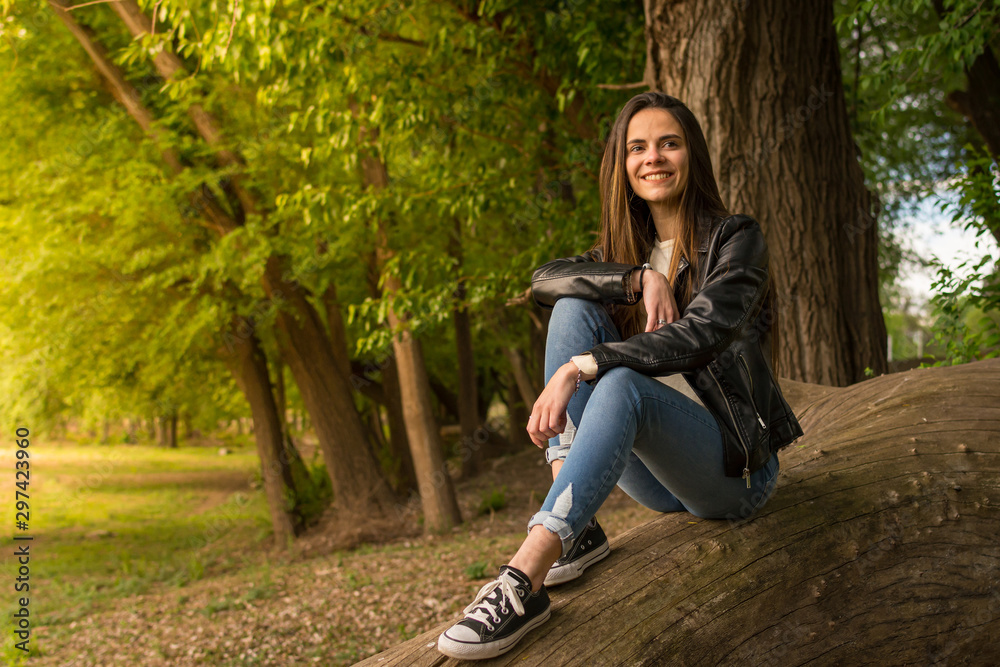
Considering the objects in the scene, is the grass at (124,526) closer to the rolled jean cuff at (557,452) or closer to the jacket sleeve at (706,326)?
the rolled jean cuff at (557,452)

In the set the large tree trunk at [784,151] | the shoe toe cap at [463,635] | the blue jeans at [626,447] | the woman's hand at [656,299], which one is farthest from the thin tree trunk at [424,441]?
the shoe toe cap at [463,635]

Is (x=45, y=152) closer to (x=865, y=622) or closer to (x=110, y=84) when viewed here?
(x=110, y=84)

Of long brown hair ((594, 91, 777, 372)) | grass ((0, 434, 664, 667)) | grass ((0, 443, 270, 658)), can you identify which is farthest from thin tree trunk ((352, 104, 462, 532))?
long brown hair ((594, 91, 777, 372))

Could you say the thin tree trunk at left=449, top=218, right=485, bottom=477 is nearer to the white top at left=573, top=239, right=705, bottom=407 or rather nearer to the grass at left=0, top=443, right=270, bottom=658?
the grass at left=0, top=443, right=270, bottom=658

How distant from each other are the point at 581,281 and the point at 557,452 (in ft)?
1.96

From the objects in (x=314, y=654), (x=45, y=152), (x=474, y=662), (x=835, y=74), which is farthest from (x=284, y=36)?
(x=45, y=152)

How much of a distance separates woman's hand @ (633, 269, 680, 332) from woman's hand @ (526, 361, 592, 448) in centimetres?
33

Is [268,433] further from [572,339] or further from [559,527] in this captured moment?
[559,527]

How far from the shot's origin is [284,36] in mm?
5906

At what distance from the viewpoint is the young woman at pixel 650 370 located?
212 centimetres

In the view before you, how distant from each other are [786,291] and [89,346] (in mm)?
10031

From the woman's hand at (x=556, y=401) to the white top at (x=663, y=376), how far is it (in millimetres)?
30

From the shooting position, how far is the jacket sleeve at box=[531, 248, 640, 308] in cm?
248

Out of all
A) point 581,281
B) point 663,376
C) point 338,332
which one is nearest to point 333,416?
point 338,332
